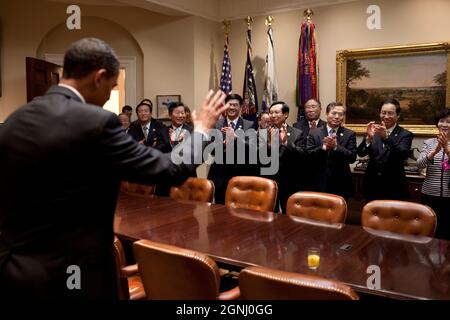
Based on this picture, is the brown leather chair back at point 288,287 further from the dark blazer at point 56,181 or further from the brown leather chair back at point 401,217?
the brown leather chair back at point 401,217

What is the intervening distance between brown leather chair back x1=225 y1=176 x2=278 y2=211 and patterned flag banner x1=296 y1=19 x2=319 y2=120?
2.51 metres

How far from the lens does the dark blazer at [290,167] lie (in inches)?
165

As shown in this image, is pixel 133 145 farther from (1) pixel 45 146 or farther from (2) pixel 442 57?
(2) pixel 442 57

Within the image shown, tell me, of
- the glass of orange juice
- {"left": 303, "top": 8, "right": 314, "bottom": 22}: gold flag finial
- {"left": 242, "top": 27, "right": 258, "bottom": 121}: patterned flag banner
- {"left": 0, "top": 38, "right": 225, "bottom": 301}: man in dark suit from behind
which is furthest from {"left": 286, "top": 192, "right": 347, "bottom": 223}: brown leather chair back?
{"left": 303, "top": 8, "right": 314, "bottom": 22}: gold flag finial

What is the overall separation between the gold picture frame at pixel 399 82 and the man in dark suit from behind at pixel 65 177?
455cm

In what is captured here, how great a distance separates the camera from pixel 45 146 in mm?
1242

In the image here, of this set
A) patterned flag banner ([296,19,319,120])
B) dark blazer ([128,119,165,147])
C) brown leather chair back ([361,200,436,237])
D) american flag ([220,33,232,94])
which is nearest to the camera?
brown leather chair back ([361,200,436,237])

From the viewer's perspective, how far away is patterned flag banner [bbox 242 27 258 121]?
19.6 ft

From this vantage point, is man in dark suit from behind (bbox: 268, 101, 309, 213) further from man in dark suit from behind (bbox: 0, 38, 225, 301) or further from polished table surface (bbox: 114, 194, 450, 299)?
man in dark suit from behind (bbox: 0, 38, 225, 301)

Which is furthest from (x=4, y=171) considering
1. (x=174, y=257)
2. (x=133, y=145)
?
(x=174, y=257)

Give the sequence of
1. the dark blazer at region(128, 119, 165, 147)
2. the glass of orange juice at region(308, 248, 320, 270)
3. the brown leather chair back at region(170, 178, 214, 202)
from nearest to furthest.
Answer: the glass of orange juice at region(308, 248, 320, 270), the brown leather chair back at region(170, 178, 214, 202), the dark blazer at region(128, 119, 165, 147)

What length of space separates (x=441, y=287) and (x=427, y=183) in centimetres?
215

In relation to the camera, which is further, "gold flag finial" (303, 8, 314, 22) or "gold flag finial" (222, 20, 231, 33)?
"gold flag finial" (222, 20, 231, 33)

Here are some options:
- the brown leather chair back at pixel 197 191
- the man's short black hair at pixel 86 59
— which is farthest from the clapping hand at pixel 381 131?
the man's short black hair at pixel 86 59
